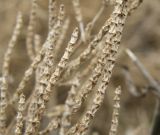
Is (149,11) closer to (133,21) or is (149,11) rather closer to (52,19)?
(133,21)

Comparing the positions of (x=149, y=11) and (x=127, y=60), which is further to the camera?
(x=149, y=11)

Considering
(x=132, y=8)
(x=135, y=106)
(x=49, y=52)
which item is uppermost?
(x=135, y=106)

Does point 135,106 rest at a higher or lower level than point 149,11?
lower

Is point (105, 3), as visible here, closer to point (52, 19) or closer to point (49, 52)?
point (52, 19)

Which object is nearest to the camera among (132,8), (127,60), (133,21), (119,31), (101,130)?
(119,31)

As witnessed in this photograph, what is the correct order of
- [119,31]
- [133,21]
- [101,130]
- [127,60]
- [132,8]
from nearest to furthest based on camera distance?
[119,31]
[132,8]
[101,130]
[127,60]
[133,21]

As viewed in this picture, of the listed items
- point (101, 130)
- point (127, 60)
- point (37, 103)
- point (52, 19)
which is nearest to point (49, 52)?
point (37, 103)
